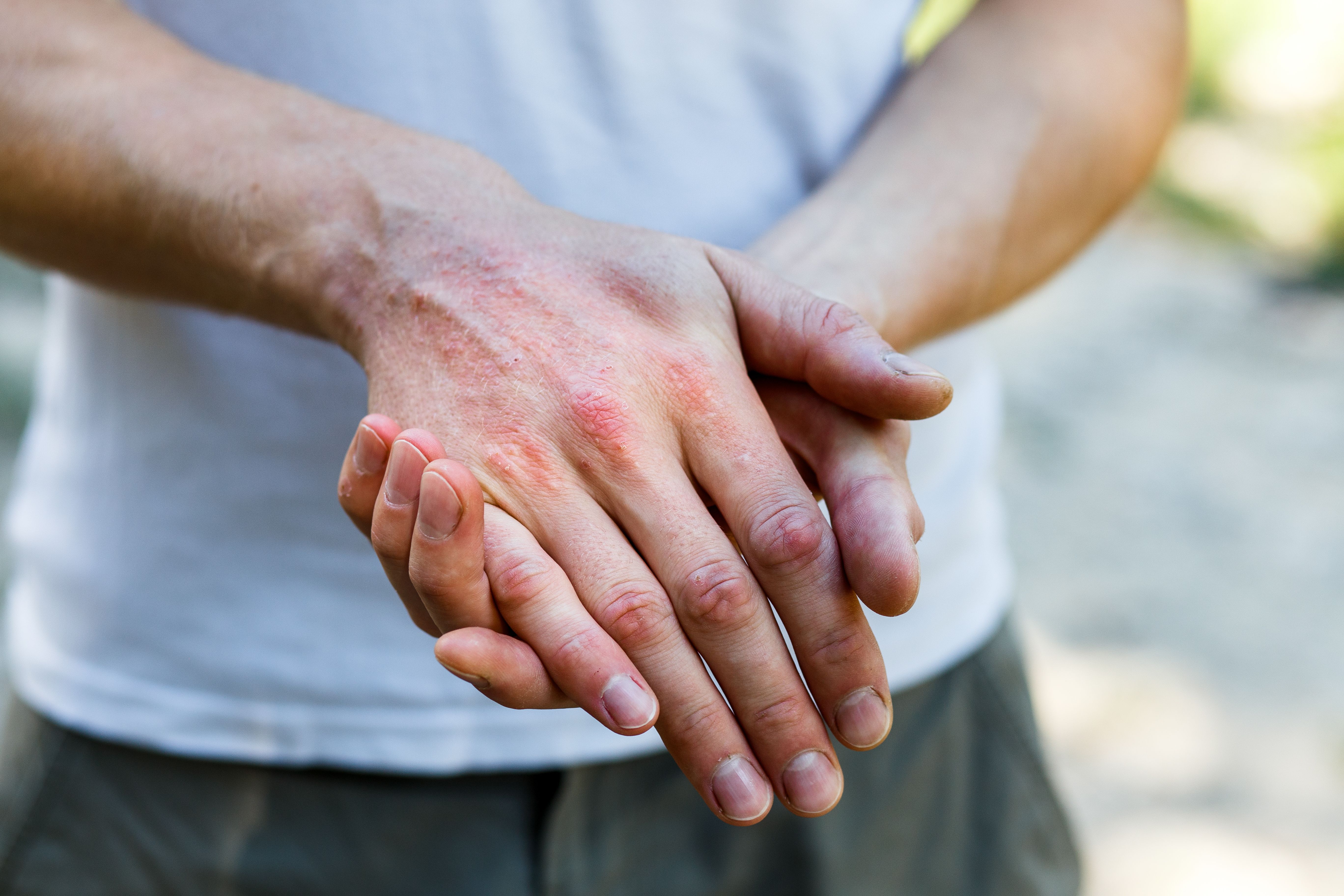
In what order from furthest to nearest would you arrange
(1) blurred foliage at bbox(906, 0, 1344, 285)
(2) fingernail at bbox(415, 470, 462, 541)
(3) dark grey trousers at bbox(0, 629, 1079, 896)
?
(1) blurred foliage at bbox(906, 0, 1344, 285), (3) dark grey trousers at bbox(0, 629, 1079, 896), (2) fingernail at bbox(415, 470, 462, 541)

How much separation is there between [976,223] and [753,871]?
681 millimetres

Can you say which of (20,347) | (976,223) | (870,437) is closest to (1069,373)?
(976,223)

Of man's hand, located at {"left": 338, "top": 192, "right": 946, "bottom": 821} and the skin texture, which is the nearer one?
man's hand, located at {"left": 338, "top": 192, "right": 946, "bottom": 821}

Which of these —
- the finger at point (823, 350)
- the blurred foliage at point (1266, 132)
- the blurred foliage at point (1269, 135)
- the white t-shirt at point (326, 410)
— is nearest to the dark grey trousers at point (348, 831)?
the white t-shirt at point (326, 410)

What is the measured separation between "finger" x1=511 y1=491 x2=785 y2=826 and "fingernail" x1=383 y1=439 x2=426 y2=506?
0.39 feet

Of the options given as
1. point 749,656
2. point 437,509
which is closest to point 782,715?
point 749,656

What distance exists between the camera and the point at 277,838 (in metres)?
1.03

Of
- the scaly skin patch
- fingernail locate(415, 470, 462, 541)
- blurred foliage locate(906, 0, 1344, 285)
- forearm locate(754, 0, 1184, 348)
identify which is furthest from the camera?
blurred foliage locate(906, 0, 1344, 285)

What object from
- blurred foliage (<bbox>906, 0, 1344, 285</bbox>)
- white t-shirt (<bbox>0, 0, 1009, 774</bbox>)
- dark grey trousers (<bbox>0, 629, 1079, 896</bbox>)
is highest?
white t-shirt (<bbox>0, 0, 1009, 774</bbox>)

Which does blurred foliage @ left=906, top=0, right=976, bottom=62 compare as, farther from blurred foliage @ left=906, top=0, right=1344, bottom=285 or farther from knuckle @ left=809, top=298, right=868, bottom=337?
knuckle @ left=809, top=298, right=868, bottom=337

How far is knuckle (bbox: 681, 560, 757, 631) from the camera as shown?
0.69m

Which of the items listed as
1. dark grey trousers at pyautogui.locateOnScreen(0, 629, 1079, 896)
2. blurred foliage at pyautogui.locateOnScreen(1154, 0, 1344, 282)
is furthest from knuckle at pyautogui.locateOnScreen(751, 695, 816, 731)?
blurred foliage at pyautogui.locateOnScreen(1154, 0, 1344, 282)

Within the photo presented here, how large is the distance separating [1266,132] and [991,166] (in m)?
4.70

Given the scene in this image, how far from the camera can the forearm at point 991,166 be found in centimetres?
91
